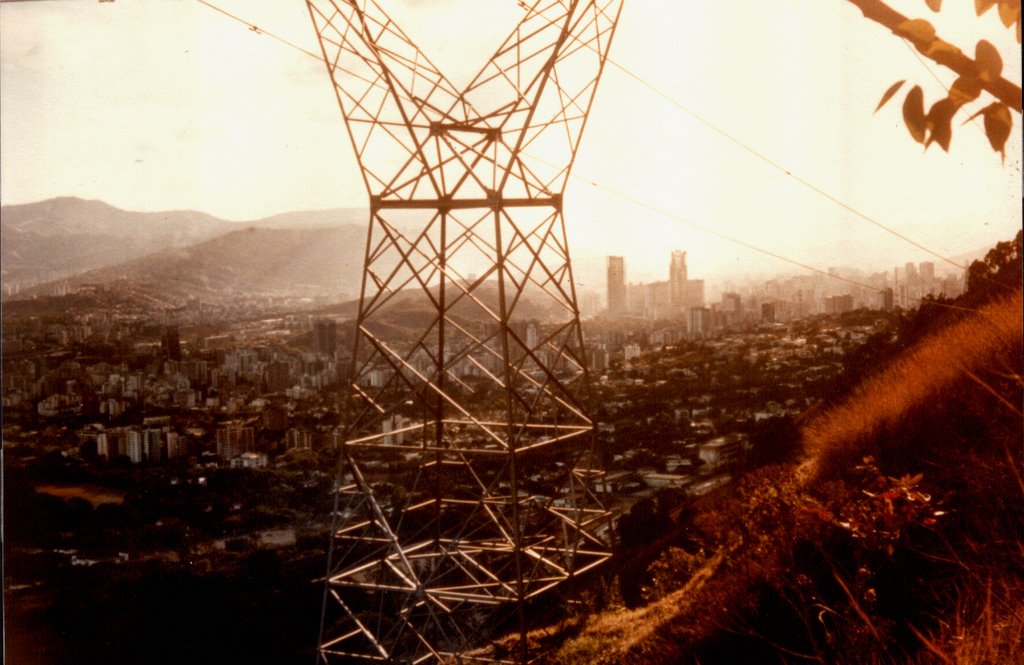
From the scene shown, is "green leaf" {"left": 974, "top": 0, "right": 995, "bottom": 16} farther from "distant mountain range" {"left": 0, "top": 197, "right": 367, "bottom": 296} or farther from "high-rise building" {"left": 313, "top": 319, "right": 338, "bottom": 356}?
"high-rise building" {"left": 313, "top": 319, "right": 338, "bottom": 356}

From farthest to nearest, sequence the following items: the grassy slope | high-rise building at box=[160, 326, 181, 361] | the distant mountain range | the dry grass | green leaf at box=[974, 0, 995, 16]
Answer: high-rise building at box=[160, 326, 181, 361]
the distant mountain range
the dry grass
the grassy slope
green leaf at box=[974, 0, 995, 16]

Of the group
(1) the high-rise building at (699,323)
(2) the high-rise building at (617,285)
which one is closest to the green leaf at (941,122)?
(2) the high-rise building at (617,285)

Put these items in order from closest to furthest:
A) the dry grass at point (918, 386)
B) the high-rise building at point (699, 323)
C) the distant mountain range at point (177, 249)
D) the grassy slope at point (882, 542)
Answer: the grassy slope at point (882, 542) → the dry grass at point (918, 386) → the high-rise building at point (699, 323) → the distant mountain range at point (177, 249)

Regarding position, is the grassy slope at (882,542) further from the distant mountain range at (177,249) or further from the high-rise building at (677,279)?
the distant mountain range at (177,249)

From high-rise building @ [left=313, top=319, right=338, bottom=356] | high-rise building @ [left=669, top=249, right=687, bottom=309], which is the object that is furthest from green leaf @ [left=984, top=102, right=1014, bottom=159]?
high-rise building @ [left=313, top=319, right=338, bottom=356]

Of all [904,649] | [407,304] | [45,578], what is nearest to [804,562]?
[904,649]

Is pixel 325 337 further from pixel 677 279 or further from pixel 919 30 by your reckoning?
pixel 919 30
